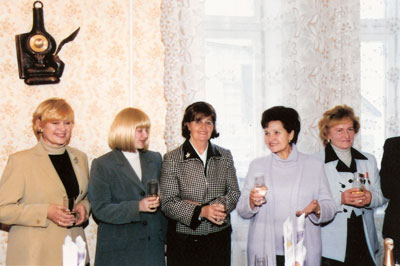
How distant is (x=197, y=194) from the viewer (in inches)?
105

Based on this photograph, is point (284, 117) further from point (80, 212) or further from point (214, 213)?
point (80, 212)

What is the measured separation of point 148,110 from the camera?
3346 millimetres

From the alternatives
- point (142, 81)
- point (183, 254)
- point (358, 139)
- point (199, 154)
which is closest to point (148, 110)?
point (142, 81)

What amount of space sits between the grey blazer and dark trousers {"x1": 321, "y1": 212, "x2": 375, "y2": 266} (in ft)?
3.62

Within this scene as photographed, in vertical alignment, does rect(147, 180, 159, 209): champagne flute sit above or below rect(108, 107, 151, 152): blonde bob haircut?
below

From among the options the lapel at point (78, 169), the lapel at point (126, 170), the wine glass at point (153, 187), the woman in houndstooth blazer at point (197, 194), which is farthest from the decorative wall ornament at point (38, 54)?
the wine glass at point (153, 187)

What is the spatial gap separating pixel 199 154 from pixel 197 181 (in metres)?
0.19

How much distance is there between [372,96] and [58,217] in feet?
8.20

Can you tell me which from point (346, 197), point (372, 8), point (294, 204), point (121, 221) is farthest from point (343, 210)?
point (372, 8)

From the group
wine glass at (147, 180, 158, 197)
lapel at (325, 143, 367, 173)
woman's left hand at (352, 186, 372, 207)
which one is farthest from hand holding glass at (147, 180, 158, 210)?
lapel at (325, 143, 367, 173)

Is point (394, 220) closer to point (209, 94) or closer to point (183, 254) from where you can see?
point (183, 254)

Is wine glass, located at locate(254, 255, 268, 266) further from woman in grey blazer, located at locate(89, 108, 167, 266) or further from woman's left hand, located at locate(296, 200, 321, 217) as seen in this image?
woman in grey blazer, located at locate(89, 108, 167, 266)

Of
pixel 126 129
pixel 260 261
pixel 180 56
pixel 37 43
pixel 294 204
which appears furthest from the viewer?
pixel 180 56

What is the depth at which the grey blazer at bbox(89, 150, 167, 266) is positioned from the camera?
Answer: 8.73ft
